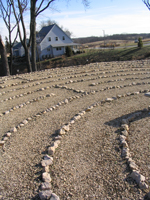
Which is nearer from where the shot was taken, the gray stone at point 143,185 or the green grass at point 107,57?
the gray stone at point 143,185

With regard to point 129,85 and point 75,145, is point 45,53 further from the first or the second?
point 75,145

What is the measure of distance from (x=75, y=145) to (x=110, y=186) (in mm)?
1595

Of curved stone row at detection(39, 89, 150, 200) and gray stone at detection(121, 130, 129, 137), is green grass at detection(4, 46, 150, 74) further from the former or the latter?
gray stone at detection(121, 130, 129, 137)

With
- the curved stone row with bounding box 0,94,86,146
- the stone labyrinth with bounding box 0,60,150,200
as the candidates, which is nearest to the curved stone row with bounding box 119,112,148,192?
the stone labyrinth with bounding box 0,60,150,200

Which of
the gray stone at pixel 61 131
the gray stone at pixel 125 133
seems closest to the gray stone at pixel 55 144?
the gray stone at pixel 61 131

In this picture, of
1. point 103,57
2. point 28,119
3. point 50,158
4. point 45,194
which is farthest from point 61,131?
point 103,57

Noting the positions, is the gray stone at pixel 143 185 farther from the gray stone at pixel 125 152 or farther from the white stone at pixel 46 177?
the white stone at pixel 46 177

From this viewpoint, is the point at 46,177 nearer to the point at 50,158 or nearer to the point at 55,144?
the point at 50,158

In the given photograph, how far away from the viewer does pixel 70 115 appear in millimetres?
6766

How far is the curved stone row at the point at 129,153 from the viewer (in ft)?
11.3

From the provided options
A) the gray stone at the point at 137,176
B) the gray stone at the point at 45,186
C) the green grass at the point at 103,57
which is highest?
the green grass at the point at 103,57

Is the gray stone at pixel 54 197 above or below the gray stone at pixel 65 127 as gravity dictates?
below

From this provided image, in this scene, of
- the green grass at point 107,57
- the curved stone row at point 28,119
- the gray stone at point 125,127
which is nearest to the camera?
the gray stone at point 125,127

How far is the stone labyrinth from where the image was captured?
3490 mm
